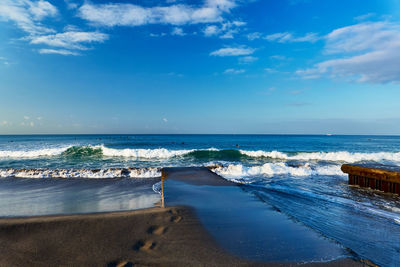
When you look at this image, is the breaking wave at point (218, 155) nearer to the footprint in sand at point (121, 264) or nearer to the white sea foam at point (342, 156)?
the white sea foam at point (342, 156)

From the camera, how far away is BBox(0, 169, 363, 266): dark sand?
113 inches

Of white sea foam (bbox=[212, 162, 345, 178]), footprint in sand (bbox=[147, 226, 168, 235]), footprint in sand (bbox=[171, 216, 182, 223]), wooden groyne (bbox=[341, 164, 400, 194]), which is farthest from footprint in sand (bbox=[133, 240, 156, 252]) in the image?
wooden groyne (bbox=[341, 164, 400, 194])

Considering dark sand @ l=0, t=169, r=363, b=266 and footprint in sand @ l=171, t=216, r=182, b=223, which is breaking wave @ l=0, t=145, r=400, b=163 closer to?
footprint in sand @ l=171, t=216, r=182, b=223

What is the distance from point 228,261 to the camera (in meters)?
2.83

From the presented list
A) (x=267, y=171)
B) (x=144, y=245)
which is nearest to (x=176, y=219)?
(x=144, y=245)

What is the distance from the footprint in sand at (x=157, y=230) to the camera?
149 inches

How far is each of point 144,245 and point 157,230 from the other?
565mm

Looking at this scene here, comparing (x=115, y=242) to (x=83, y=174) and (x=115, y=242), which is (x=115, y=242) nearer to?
(x=115, y=242)

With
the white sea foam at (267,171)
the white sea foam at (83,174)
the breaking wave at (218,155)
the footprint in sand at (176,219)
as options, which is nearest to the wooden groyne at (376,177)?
the white sea foam at (267,171)

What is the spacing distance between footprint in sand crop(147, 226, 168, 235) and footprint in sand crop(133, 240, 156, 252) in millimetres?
331

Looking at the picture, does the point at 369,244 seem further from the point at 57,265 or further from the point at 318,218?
the point at 57,265

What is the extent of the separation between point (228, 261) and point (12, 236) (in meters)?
3.90

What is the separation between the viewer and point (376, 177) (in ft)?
28.8

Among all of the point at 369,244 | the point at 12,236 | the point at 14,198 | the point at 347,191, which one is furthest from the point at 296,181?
the point at 14,198
